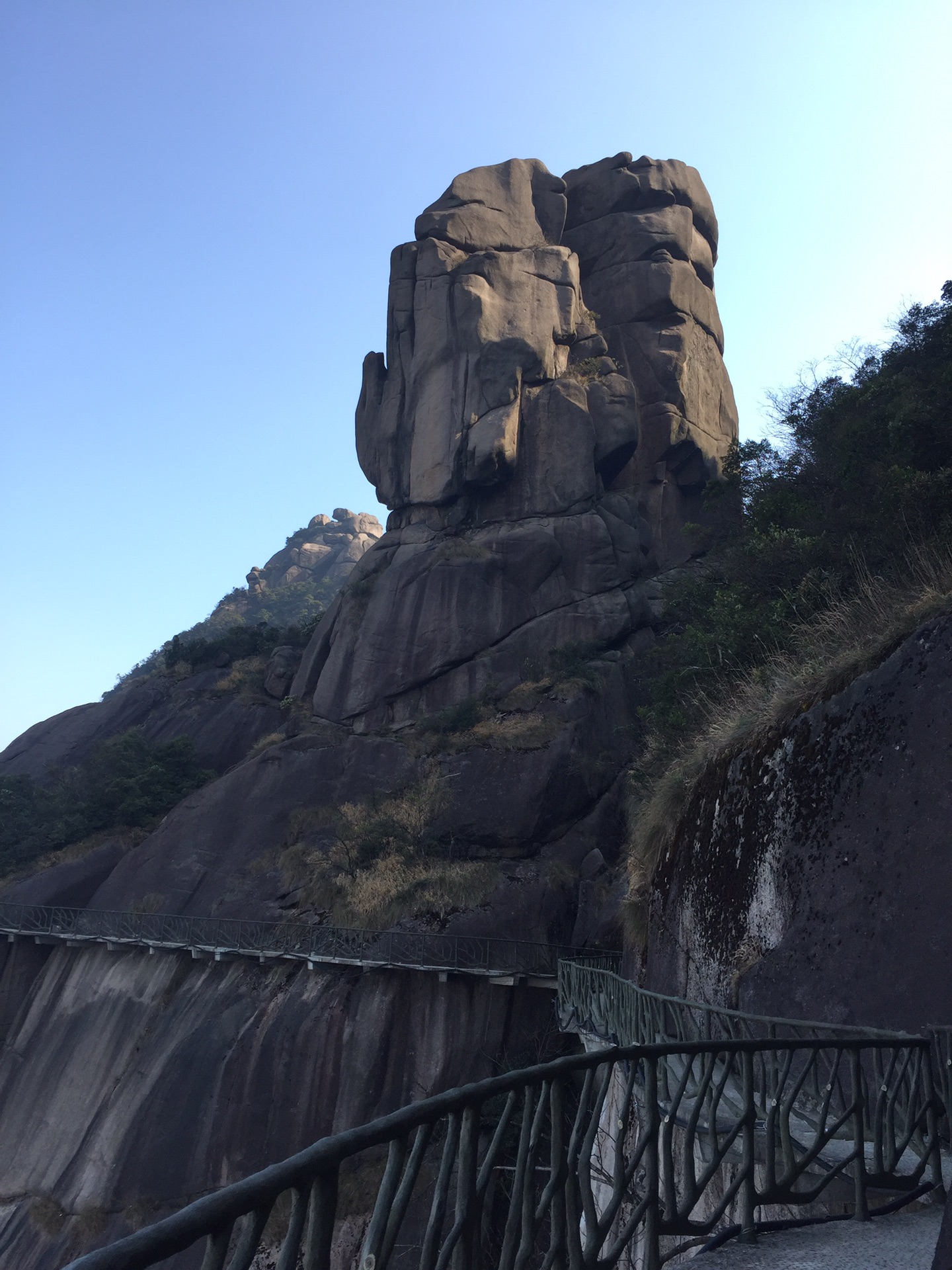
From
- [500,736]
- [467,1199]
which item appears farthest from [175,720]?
[467,1199]

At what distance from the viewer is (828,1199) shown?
496 centimetres

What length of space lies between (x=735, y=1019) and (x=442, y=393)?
29704 mm

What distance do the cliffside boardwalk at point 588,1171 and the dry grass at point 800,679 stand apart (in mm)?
4387

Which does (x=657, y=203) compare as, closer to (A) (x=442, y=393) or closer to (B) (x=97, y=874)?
(A) (x=442, y=393)

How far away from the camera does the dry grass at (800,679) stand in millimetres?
9305

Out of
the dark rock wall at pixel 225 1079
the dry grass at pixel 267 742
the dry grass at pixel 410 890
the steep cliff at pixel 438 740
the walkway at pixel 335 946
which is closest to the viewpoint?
the dark rock wall at pixel 225 1079

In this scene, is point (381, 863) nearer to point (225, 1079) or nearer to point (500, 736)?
point (500, 736)

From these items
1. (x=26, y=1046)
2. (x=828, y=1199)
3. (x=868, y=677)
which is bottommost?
(x=26, y=1046)

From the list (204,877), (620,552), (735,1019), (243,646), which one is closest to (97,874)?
(204,877)

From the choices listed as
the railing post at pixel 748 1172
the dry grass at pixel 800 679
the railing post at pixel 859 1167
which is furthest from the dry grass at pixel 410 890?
the railing post at pixel 748 1172

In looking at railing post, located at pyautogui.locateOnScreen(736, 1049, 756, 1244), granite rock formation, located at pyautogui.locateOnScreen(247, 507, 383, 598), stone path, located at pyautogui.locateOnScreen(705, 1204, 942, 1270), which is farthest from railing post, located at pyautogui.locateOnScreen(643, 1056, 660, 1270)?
granite rock formation, located at pyautogui.locateOnScreen(247, 507, 383, 598)

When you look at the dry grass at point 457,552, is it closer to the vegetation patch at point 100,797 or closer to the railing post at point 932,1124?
the vegetation patch at point 100,797

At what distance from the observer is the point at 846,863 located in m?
8.46

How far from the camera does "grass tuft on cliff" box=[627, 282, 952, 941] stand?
10.8 metres
